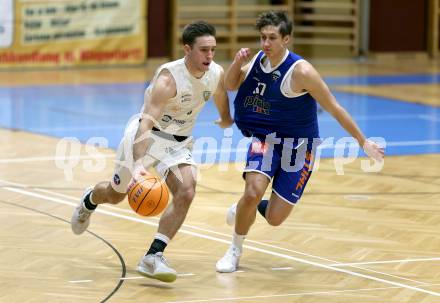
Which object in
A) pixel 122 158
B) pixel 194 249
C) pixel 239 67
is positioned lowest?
pixel 194 249

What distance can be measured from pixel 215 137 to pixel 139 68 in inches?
339

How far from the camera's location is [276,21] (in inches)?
287

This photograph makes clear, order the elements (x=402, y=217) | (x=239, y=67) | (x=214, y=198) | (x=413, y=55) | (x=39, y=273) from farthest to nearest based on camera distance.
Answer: (x=413, y=55)
(x=214, y=198)
(x=402, y=217)
(x=239, y=67)
(x=39, y=273)

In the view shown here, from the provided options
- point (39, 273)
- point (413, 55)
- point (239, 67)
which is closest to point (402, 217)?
point (239, 67)

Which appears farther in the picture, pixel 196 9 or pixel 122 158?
pixel 196 9

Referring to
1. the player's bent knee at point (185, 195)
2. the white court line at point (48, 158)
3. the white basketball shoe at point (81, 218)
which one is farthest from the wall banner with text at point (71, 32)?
the player's bent knee at point (185, 195)

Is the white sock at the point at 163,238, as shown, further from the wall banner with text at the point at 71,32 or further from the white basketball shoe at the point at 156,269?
the wall banner with text at the point at 71,32

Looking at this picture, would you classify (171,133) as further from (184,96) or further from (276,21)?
(276,21)

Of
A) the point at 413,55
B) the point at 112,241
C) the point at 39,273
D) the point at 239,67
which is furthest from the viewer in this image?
the point at 413,55

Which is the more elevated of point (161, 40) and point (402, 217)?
point (161, 40)

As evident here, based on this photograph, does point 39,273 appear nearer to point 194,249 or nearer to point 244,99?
point 194,249

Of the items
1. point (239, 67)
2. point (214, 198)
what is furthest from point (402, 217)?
point (239, 67)

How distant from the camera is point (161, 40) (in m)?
22.7

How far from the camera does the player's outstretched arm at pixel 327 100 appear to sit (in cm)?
716
